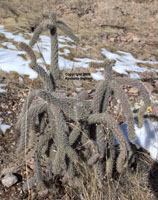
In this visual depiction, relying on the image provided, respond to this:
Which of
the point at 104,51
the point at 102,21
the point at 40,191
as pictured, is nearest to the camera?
the point at 40,191

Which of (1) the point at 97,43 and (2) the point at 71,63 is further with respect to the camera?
(1) the point at 97,43

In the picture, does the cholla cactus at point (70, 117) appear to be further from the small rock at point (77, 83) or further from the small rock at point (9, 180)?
the small rock at point (77, 83)

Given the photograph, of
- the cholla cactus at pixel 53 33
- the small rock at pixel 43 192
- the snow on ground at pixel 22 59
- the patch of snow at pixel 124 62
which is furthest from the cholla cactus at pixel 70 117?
the patch of snow at pixel 124 62

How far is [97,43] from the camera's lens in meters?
6.39

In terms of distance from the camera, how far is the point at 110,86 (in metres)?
1.86

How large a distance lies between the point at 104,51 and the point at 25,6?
4.49 m

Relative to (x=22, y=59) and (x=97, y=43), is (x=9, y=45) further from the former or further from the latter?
(x=97, y=43)

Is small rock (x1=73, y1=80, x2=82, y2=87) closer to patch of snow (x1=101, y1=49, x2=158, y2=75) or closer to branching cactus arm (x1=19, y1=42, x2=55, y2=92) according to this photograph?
patch of snow (x1=101, y1=49, x2=158, y2=75)

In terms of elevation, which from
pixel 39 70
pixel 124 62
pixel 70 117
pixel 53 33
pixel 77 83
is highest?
pixel 53 33

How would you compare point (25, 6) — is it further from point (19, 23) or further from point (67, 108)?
point (67, 108)

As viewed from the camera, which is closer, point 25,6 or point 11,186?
point 11,186

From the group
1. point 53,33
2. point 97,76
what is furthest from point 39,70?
point 97,76

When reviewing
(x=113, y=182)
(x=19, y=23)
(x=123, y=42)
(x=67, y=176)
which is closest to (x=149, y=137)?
(x=113, y=182)

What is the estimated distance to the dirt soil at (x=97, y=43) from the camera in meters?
2.15
